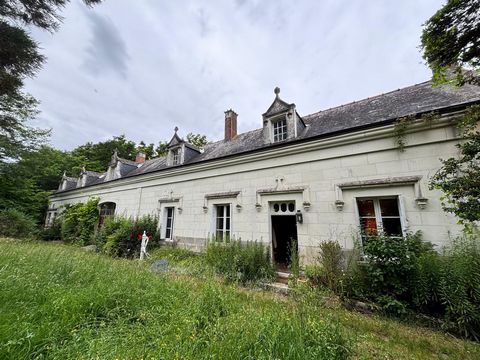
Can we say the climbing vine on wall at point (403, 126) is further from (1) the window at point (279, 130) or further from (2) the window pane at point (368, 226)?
(1) the window at point (279, 130)

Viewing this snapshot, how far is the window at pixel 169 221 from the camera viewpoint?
1014cm

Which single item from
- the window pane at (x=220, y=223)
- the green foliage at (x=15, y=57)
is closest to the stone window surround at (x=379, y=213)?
the window pane at (x=220, y=223)

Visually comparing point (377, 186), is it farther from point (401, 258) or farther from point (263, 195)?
point (263, 195)

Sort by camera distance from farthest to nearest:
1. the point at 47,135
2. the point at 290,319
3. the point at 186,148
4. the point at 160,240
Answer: the point at 47,135, the point at 186,148, the point at 160,240, the point at 290,319

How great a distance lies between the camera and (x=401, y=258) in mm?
4004

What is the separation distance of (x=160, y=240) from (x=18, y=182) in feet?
45.3

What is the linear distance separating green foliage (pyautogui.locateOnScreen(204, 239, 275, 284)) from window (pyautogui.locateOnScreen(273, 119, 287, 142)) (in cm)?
419

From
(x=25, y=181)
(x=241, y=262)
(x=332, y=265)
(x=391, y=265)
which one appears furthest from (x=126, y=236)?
(x=25, y=181)

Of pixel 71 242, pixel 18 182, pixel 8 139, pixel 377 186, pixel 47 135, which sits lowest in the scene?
pixel 71 242

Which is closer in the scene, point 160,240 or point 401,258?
point 401,258

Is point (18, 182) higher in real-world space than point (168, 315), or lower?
higher

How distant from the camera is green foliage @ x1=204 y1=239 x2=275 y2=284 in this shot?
5809 mm

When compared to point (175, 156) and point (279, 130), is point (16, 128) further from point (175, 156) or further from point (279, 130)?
point (279, 130)

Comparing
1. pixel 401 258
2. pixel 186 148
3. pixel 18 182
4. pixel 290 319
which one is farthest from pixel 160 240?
pixel 18 182
